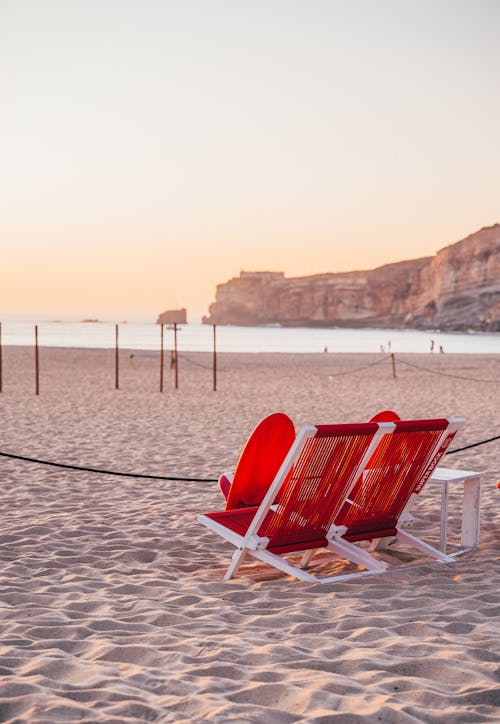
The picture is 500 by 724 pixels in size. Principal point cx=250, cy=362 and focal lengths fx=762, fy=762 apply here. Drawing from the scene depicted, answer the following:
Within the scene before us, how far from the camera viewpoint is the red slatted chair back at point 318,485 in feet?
13.0

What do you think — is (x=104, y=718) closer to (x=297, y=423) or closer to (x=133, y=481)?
(x=133, y=481)

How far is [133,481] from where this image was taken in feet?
24.8

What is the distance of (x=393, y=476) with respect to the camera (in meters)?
4.51

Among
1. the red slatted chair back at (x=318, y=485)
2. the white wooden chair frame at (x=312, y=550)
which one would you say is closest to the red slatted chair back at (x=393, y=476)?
the white wooden chair frame at (x=312, y=550)

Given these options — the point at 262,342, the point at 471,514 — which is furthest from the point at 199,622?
the point at 262,342

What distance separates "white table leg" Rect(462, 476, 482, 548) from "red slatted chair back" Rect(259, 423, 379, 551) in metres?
1.28

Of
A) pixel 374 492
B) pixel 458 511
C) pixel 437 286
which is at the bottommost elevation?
pixel 458 511

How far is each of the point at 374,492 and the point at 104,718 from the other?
7.54 feet

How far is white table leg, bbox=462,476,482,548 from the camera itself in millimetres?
5141

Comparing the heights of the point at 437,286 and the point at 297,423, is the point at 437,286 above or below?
above

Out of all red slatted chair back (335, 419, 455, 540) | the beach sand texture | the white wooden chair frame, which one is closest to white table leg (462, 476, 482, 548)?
the beach sand texture

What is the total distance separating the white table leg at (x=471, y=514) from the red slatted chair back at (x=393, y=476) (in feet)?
1.98

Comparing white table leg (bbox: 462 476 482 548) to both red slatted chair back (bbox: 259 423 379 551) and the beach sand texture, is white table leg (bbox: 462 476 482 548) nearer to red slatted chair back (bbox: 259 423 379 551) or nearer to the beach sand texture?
the beach sand texture

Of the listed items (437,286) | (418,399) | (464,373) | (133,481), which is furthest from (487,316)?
(133,481)
